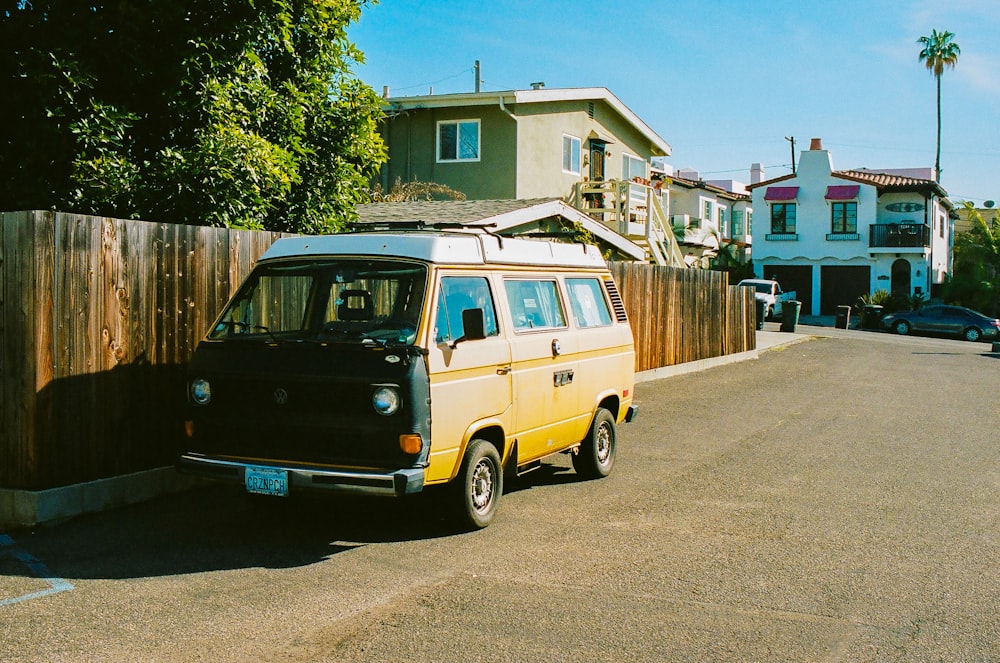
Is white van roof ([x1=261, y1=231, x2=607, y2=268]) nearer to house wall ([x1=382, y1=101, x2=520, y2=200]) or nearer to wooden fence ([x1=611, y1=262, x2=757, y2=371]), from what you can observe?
wooden fence ([x1=611, y1=262, x2=757, y2=371])

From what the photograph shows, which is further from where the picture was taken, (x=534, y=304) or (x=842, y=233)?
(x=842, y=233)

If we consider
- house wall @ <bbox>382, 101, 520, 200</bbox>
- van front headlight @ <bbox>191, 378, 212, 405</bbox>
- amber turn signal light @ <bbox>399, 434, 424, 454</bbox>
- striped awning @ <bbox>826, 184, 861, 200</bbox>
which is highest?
striped awning @ <bbox>826, 184, 861, 200</bbox>

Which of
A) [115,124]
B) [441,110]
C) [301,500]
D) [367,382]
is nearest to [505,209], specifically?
[441,110]

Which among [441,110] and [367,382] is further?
[441,110]

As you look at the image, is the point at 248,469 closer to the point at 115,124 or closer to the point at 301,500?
the point at 301,500

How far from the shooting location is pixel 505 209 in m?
21.2

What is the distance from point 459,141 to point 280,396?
73.2 feet

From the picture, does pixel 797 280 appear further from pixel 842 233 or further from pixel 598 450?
pixel 598 450

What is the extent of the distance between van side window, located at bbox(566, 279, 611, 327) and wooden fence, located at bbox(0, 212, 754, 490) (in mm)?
3080

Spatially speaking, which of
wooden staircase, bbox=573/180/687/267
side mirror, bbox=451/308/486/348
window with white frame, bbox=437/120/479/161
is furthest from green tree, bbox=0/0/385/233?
wooden staircase, bbox=573/180/687/267

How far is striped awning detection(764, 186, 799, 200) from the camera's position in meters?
56.3

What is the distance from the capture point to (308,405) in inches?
280

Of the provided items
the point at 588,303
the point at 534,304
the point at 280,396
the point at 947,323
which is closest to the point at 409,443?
the point at 280,396

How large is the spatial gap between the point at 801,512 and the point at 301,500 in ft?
14.0
